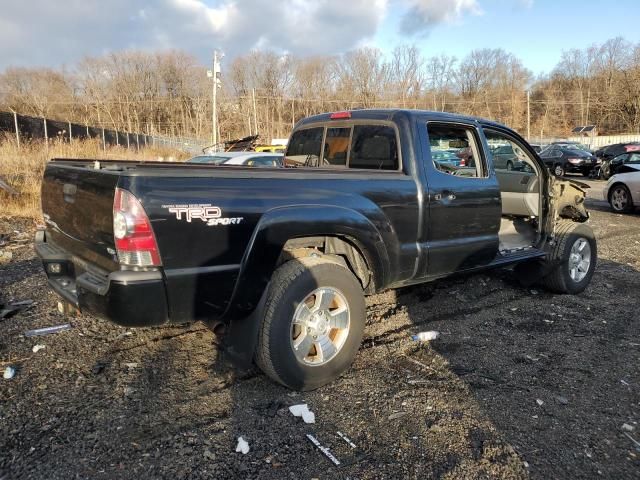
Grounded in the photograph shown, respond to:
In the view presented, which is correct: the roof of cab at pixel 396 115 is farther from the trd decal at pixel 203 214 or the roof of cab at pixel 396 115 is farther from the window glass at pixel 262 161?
the window glass at pixel 262 161

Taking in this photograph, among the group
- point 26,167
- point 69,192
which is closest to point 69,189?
point 69,192

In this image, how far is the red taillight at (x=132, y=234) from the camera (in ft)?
8.45

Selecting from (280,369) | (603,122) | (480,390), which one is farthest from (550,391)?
(603,122)

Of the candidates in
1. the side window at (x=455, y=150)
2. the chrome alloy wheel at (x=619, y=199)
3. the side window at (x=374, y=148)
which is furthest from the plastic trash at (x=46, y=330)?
the chrome alloy wheel at (x=619, y=199)

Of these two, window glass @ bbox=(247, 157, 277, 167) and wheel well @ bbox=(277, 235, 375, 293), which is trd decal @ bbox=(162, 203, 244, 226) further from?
window glass @ bbox=(247, 157, 277, 167)

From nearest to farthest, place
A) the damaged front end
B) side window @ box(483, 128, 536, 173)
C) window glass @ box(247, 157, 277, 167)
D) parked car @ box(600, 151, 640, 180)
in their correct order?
side window @ box(483, 128, 536, 173)
the damaged front end
window glass @ box(247, 157, 277, 167)
parked car @ box(600, 151, 640, 180)

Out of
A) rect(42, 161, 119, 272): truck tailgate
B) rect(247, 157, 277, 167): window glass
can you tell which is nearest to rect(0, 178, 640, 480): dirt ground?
rect(42, 161, 119, 272): truck tailgate

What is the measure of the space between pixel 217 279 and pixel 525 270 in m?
4.10

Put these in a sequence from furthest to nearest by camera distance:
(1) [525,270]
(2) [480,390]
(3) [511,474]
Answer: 1. (1) [525,270]
2. (2) [480,390]
3. (3) [511,474]

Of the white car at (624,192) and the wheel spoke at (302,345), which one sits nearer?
the wheel spoke at (302,345)

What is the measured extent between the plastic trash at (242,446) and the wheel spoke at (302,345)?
683 mm

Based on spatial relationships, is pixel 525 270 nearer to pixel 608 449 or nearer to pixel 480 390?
pixel 480 390

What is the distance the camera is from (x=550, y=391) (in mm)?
3379

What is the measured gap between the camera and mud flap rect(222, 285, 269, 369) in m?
3.08
